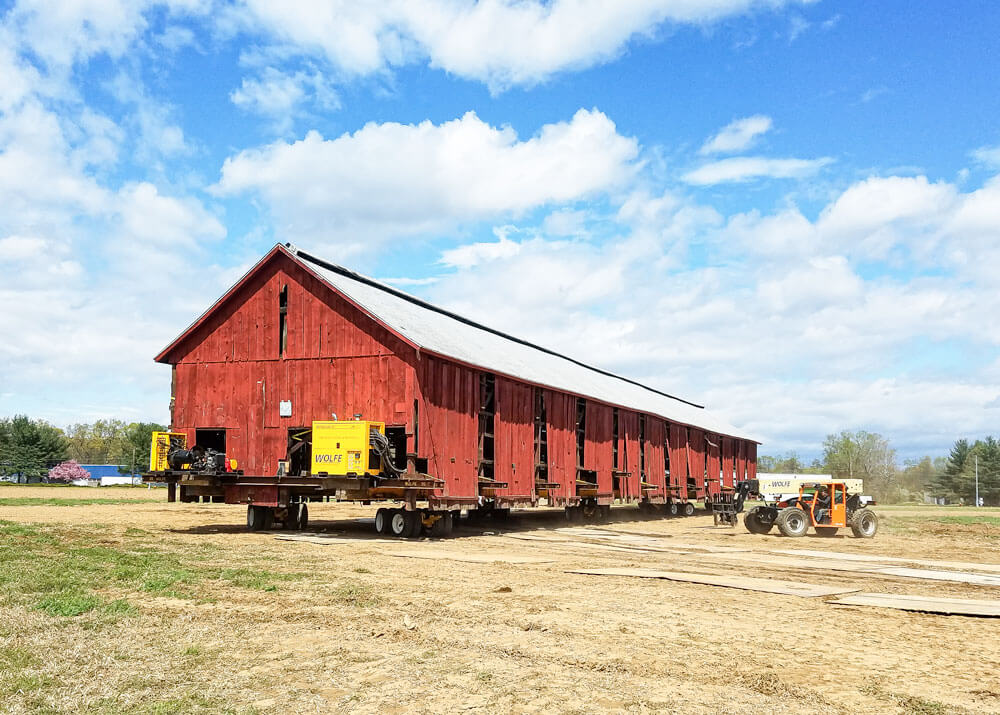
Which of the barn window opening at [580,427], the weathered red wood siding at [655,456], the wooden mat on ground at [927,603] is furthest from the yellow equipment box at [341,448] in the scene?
the weathered red wood siding at [655,456]

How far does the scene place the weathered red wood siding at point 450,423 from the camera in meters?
24.3

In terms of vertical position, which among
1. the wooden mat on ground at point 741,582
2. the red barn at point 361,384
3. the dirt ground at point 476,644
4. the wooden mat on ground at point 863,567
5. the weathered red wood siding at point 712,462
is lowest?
the wooden mat on ground at point 863,567

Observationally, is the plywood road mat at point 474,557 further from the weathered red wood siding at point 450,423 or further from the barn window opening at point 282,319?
the barn window opening at point 282,319

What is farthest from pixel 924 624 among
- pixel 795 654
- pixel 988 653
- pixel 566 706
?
pixel 566 706

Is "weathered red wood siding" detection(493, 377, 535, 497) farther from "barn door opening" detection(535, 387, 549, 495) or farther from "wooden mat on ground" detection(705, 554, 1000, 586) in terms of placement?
"wooden mat on ground" detection(705, 554, 1000, 586)

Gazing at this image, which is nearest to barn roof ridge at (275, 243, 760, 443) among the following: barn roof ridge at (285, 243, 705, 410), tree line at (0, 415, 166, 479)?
barn roof ridge at (285, 243, 705, 410)

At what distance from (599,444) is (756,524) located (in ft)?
28.0

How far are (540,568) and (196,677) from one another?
992cm

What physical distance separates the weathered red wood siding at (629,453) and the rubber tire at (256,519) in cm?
1771

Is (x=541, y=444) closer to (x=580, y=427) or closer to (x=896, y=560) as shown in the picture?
(x=580, y=427)

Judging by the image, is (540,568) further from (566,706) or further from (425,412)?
(566,706)

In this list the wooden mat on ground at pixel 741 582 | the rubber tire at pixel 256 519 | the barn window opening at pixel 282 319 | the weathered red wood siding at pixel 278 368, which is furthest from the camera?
the barn window opening at pixel 282 319

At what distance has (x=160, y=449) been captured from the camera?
25.2 meters

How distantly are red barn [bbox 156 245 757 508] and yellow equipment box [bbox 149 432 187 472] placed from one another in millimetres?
1332
